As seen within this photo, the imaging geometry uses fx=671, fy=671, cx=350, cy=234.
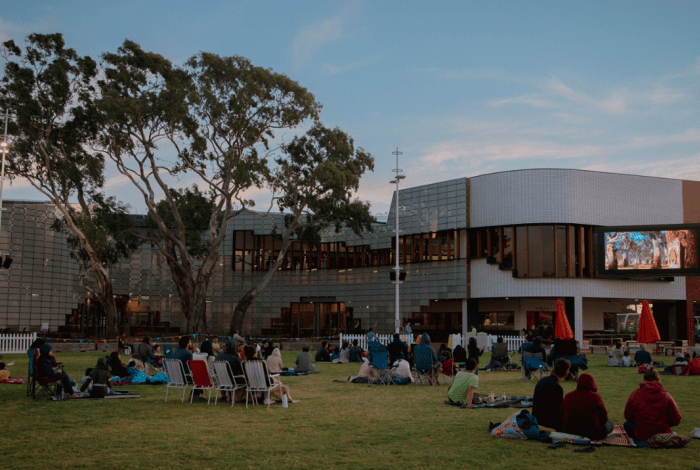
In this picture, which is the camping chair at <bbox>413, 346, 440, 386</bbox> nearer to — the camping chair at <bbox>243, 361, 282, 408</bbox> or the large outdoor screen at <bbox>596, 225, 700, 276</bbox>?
the camping chair at <bbox>243, 361, 282, 408</bbox>

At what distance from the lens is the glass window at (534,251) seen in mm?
37219

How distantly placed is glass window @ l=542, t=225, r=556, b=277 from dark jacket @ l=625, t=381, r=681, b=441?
97.4ft

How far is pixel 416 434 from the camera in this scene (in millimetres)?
9234

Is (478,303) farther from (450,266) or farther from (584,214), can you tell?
(584,214)

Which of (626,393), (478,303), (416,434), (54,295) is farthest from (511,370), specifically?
(54,295)

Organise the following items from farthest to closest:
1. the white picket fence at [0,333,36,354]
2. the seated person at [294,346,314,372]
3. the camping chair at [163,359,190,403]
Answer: the white picket fence at [0,333,36,354]
the seated person at [294,346,314,372]
the camping chair at [163,359,190,403]

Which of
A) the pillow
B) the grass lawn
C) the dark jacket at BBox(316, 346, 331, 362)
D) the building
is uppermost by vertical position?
the building

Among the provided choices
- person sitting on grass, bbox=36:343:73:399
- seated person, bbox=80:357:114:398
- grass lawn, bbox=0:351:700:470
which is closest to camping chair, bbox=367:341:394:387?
grass lawn, bbox=0:351:700:470

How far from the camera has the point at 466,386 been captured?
12.3 m

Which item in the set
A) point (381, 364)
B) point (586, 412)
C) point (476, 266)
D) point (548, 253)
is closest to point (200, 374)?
point (381, 364)

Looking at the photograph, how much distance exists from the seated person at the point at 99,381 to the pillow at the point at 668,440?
9.79 m

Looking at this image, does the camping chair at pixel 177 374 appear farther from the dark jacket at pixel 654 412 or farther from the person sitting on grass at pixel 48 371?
the dark jacket at pixel 654 412

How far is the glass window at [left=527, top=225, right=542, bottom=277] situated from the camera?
122 ft

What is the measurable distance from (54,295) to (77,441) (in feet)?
115
